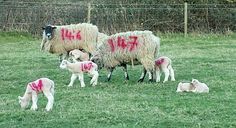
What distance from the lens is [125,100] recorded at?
1125 centimetres

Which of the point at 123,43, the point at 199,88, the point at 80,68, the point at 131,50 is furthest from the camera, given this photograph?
the point at 123,43

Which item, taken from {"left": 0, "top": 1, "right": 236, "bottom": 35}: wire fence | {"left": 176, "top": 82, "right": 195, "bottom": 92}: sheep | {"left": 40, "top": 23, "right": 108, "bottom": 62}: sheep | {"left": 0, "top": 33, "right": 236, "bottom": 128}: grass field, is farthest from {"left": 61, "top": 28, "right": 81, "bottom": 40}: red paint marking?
{"left": 0, "top": 1, "right": 236, "bottom": 35}: wire fence

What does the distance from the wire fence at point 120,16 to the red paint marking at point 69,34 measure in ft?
35.1

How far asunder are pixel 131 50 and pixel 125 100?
3.01 meters

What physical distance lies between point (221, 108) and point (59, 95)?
3181mm

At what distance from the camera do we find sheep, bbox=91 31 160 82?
14.0 meters

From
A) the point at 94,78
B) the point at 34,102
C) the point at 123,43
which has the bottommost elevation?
the point at 94,78

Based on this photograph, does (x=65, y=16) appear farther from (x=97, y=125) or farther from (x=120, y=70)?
(x=97, y=125)

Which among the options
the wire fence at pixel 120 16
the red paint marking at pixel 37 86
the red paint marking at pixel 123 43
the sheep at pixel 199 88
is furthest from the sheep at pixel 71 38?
the wire fence at pixel 120 16

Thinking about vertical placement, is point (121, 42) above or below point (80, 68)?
above

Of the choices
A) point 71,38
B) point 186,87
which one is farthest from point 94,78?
point 71,38

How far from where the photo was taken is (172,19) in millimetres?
29922

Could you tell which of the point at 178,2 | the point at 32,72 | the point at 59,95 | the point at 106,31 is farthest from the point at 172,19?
the point at 59,95

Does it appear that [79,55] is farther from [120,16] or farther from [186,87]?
[120,16]
